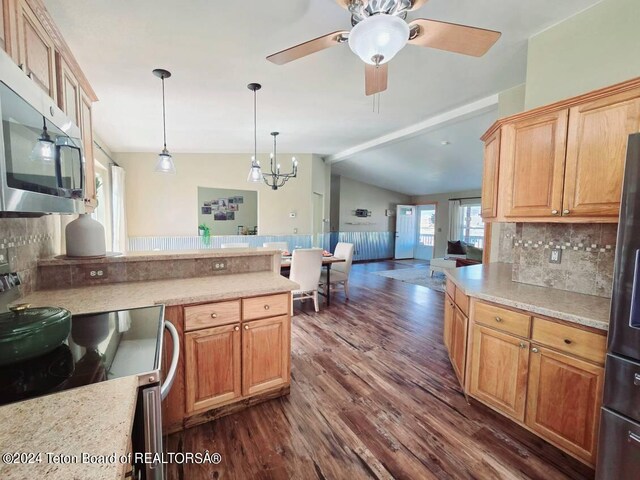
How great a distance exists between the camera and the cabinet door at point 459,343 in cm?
206

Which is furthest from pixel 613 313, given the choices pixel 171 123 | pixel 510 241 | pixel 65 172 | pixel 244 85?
pixel 171 123

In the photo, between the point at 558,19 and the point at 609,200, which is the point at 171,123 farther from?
the point at 609,200

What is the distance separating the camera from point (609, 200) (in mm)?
1597

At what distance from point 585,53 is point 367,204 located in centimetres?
732

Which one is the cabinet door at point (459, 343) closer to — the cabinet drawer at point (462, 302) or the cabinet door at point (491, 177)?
the cabinet drawer at point (462, 302)

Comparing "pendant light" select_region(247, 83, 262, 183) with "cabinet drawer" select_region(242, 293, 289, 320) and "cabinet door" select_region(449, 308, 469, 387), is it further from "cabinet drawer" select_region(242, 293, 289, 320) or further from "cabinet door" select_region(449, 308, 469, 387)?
"cabinet door" select_region(449, 308, 469, 387)

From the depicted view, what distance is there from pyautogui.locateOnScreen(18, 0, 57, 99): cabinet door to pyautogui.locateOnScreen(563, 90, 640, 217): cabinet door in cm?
286

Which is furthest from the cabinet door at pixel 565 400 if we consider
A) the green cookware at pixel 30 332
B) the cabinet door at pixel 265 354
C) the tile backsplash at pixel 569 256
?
the green cookware at pixel 30 332

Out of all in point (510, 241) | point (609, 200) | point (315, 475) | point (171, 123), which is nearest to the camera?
point (315, 475)

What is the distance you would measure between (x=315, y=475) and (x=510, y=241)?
2.85 meters

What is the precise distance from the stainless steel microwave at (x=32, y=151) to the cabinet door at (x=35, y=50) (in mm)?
316

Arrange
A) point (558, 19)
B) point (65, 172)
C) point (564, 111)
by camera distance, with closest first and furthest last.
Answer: point (65, 172)
point (564, 111)
point (558, 19)

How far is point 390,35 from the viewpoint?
4.11 ft

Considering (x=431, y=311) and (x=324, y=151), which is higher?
(x=324, y=151)
